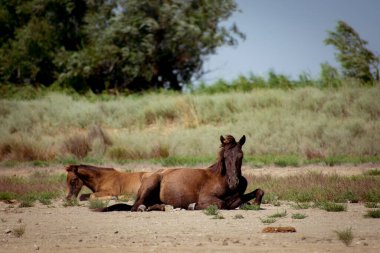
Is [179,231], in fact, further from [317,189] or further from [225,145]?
[317,189]

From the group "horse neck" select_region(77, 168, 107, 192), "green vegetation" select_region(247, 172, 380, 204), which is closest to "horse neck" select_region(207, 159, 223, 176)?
"green vegetation" select_region(247, 172, 380, 204)

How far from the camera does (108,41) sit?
166 feet

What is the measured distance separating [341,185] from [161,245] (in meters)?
7.66

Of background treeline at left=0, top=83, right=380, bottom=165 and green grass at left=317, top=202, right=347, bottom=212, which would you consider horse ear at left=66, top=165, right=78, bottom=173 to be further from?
background treeline at left=0, top=83, right=380, bottom=165

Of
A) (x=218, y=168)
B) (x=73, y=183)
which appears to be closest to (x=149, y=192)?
(x=218, y=168)

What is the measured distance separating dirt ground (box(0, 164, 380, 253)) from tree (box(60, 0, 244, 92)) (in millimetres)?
34958

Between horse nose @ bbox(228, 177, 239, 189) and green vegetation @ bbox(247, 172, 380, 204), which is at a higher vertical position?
horse nose @ bbox(228, 177, 239, 189)

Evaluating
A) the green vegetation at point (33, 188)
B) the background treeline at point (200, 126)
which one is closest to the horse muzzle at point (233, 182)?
the green vegetation at point (33, 188)

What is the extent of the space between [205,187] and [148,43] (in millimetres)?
35958

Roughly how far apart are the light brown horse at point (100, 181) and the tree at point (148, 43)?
31453 mm

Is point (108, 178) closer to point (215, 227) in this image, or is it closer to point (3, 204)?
point (3, 204)

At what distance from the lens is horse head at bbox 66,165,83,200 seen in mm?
18253

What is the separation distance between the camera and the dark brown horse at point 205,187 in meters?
14.4

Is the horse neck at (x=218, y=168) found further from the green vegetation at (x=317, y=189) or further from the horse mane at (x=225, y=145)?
the green vegetation at (x=317, y=189)
